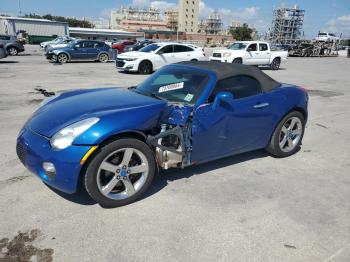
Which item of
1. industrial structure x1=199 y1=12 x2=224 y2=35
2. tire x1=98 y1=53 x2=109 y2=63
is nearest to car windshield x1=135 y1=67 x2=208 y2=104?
tire x1=98 y1=53 x2=109 y2=63

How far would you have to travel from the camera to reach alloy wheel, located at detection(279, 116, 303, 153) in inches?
201

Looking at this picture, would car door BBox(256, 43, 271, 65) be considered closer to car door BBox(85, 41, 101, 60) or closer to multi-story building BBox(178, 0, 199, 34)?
car door BBox(85, 41, 101, 60)

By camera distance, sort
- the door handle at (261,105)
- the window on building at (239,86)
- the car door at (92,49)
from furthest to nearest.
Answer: the car door at (92,49) → the door handle at (261,105) → the window on building at (239,86)

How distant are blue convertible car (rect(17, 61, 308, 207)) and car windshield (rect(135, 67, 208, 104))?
0.05 feet

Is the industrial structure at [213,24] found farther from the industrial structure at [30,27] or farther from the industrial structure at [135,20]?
the industrial structure at [30,27]

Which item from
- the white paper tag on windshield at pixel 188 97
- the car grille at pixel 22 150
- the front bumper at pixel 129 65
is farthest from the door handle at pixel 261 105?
the front bumper at pixel 129 65

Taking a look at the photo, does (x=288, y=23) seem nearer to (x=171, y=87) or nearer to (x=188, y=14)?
(x=188, y=14)

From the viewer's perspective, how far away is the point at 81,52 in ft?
68.0

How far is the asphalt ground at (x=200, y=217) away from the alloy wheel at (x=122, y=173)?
0.19m

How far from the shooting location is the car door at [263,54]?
67.9ft

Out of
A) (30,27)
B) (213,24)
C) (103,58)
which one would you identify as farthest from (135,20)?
(103,58)

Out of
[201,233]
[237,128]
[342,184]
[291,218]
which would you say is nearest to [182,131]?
[237,128]


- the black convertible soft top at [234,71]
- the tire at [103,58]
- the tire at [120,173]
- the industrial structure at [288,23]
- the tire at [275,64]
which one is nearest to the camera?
the tire at [120,173]

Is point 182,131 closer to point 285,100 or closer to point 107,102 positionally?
point 107,102
